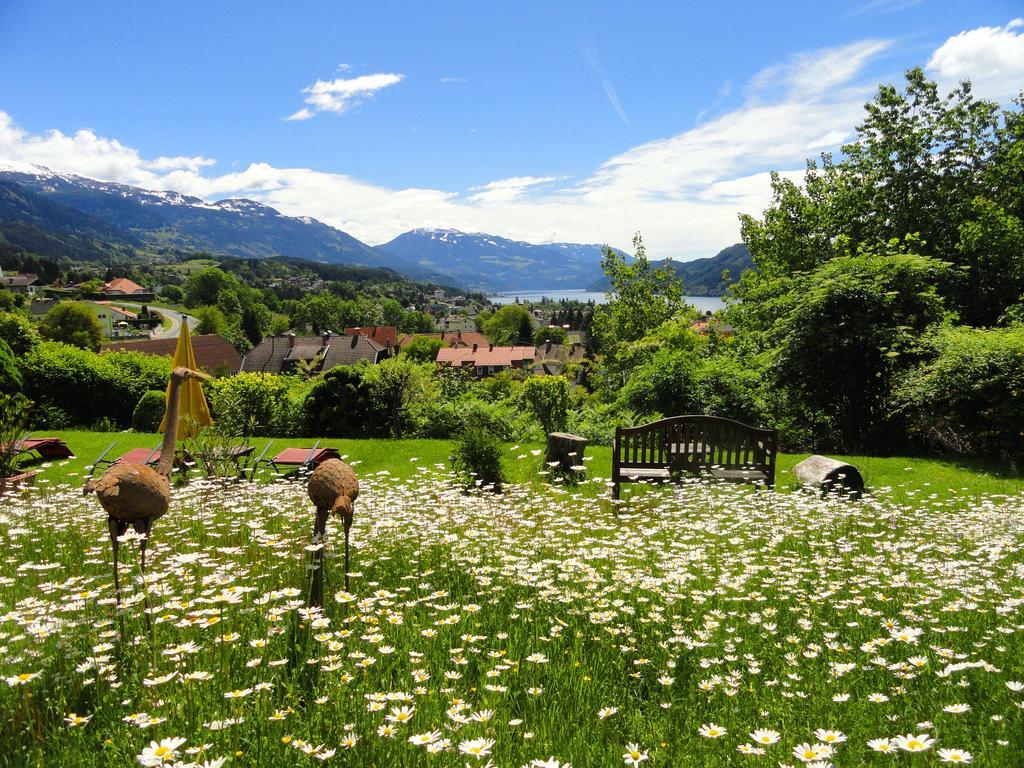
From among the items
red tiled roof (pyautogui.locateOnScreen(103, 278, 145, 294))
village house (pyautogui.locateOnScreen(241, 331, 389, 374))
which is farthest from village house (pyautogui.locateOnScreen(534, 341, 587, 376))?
red tiled roof (pyautogui.locateOnScreen(103, 278, 145, 294))

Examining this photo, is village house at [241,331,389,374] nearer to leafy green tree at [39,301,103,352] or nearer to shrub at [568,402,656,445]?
leafy green tree at [39,301,103,352]

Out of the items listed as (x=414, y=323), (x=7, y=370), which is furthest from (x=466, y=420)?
(x=414, y=323)

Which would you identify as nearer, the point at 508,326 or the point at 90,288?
the point at 508,326

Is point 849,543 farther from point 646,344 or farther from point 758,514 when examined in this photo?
point 646,344

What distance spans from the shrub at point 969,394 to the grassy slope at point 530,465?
1.01 meters

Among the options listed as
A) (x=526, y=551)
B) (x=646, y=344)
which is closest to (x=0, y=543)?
(x=526, y=551)

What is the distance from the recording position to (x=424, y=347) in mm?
99625

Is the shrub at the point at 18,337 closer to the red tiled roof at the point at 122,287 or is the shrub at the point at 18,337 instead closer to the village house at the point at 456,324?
the village house at the point at 456,324

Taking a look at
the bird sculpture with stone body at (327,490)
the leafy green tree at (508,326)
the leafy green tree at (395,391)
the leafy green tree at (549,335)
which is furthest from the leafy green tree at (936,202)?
the leafy green tree at (508,326)

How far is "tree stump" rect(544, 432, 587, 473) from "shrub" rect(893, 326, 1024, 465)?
295 inches

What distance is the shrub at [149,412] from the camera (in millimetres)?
17194

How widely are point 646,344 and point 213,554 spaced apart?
18090 millimetres

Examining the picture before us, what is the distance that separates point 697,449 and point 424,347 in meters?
91.9

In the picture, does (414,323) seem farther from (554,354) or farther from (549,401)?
(549,401)
